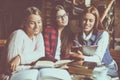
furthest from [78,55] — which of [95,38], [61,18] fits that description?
[61,18]

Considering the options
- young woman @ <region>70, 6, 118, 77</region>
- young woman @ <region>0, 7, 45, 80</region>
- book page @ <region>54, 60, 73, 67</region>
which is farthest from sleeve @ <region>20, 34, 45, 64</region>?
young woman @ <region>70, 6, 118, 77</region>

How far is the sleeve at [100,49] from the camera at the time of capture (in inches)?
84.2

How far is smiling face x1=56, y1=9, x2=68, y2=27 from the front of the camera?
2.12 metres

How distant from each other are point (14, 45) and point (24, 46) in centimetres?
7

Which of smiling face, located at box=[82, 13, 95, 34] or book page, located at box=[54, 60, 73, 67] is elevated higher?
smiling face, located at box=[82, 13, 95, 34]

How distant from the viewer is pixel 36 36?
2.12m

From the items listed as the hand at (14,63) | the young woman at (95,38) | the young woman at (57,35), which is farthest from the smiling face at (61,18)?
the hand at (14,63)

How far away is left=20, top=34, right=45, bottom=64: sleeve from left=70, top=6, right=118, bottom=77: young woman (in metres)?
0.23

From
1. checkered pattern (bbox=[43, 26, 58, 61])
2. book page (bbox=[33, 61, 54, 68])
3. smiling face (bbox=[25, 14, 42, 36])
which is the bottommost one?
book page (bbox=[33, 61, 54, 68])

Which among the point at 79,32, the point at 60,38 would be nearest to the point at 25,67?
the point at 60,38

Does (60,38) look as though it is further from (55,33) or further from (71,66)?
(71,66)

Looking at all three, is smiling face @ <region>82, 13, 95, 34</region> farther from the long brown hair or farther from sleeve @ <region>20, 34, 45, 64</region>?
sleeve @ <region>20, 34, 45, 64</region>

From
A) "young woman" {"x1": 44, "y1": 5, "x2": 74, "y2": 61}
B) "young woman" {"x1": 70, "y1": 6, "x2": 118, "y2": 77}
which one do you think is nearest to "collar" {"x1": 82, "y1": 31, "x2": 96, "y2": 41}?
"young woman" {"x1": 70, "y1": 6, "x2": 118, "y2": 77}

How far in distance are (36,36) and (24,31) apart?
3.8 inches
